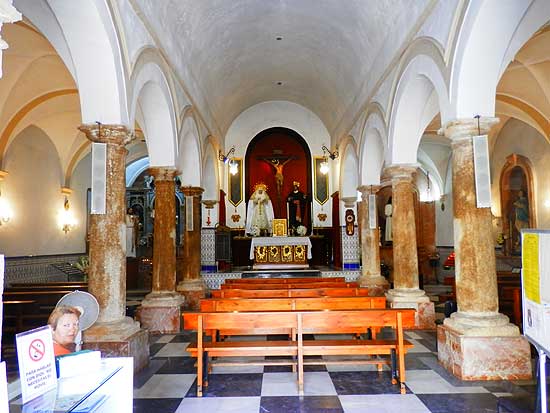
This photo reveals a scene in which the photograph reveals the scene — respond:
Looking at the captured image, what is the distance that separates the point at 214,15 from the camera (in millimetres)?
8008

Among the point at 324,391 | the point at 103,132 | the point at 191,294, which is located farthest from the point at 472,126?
the point at 191,294

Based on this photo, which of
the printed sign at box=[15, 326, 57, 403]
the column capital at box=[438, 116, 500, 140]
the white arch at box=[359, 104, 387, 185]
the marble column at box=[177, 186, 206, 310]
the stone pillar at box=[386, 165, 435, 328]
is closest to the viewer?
the printed sign at box=[15, 326, 57, 403]

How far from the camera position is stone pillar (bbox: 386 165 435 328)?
7379 millimetres

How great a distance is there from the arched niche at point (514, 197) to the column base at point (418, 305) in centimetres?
652

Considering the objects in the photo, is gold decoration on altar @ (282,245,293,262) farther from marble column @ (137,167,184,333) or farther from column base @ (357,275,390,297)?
marble column @ (137,167,184,333)

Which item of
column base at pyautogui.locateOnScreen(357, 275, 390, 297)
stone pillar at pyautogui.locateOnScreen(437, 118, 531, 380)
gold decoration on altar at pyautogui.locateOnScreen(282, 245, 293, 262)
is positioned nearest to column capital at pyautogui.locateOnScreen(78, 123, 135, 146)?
stone pillar at pyautogui.locateOnScreen(437, 118, 531, 380)

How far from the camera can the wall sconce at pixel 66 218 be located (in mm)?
13180

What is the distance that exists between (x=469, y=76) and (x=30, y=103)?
9182 mm

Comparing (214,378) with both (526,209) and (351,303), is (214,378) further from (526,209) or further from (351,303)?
(526,209)

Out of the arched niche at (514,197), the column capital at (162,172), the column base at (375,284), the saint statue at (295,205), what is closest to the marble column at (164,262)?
the column capital at (162,172)

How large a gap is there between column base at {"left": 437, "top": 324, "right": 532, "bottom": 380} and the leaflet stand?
179 cm

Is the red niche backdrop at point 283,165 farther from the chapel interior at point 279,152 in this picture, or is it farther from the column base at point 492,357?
the column base at point 492,357

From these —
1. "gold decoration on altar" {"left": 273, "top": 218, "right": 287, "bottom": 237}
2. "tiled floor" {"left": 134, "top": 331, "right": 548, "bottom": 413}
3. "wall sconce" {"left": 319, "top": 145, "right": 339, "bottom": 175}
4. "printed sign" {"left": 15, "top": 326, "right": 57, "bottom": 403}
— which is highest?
"wall sconce" {"left": 319, "top": 145, "right": 339, "bottom": 175}

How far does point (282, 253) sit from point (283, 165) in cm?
445
